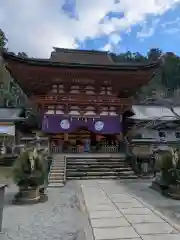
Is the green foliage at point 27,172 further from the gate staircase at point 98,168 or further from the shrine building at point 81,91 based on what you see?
the shrine building at point 81,91

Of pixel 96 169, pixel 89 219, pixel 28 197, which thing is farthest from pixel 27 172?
pixel 96 169

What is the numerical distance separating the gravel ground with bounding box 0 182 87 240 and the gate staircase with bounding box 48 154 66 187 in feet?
9.04

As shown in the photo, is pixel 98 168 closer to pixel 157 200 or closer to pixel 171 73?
pixel 157 200

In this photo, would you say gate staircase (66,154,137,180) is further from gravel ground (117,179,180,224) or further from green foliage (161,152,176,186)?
green foliage (161,152,176,186)

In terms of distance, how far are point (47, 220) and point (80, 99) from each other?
46.7 ft

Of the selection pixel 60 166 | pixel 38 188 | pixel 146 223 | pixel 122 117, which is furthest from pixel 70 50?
pixel 146 223

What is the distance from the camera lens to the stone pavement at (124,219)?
5418 mm

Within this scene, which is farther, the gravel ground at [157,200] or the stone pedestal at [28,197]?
the stone pedestal at [28,197]

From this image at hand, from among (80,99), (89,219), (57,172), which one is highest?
(80,99)

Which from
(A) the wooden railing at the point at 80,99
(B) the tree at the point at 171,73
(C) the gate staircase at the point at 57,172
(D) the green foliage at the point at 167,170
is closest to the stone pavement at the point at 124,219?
(D) the green foliage at the point at 167,170

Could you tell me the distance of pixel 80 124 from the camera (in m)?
20.3

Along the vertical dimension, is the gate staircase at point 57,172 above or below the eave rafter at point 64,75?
below

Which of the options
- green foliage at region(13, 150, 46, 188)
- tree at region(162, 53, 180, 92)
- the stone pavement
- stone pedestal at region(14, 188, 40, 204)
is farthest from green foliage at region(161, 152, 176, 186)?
tree at region(162, 53, 180, 92)

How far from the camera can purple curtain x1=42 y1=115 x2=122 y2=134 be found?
65.0 ft
